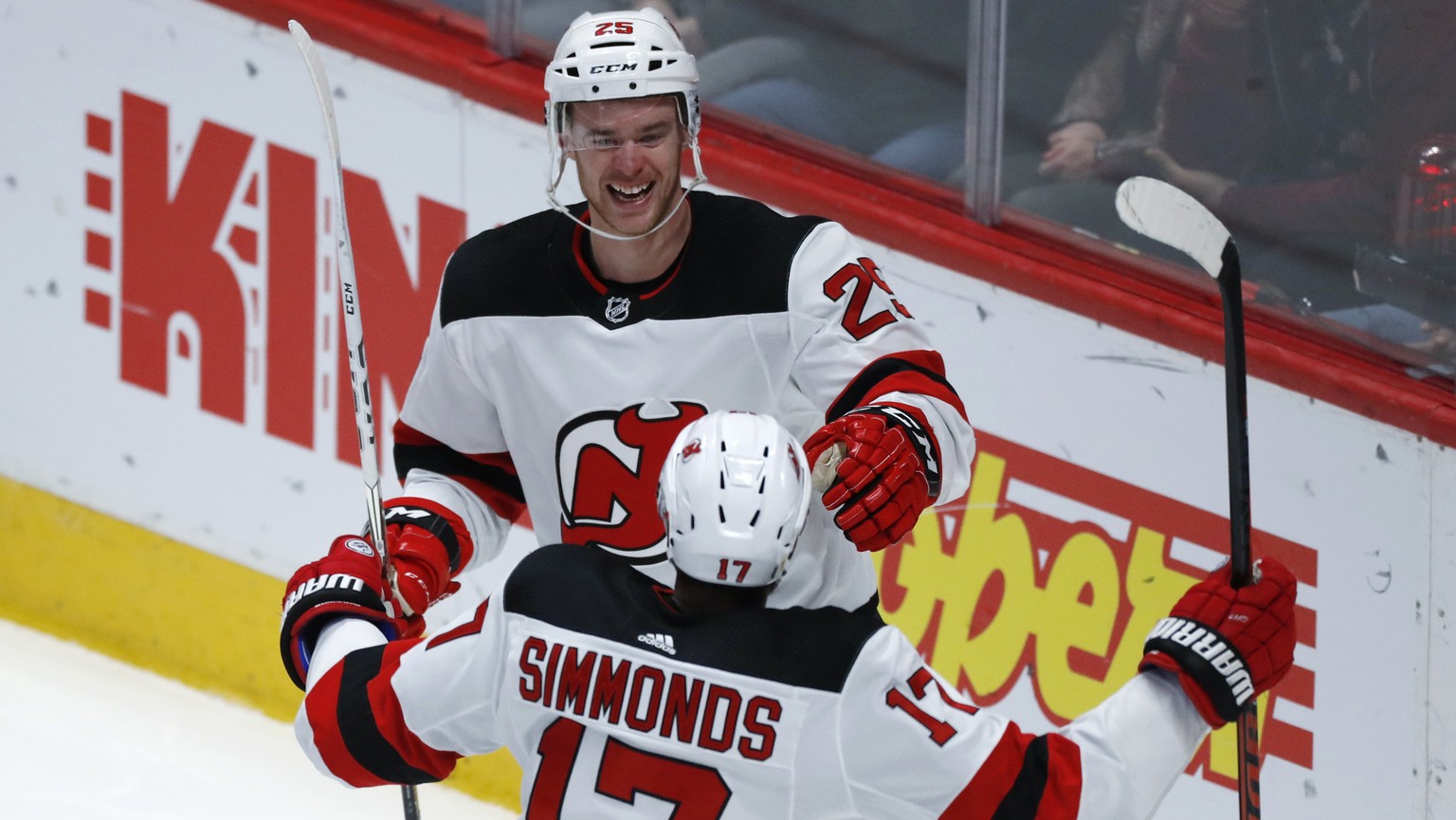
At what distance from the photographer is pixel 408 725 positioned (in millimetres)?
2336

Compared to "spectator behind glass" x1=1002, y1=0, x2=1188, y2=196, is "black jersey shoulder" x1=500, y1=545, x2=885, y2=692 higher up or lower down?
lower down

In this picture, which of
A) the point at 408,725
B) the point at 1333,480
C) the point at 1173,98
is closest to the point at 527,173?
the point at 1173,98

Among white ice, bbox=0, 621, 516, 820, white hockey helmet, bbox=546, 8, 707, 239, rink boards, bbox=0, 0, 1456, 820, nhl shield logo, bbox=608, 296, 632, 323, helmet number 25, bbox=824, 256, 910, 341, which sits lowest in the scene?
white ice, bbox=0, 621, 516, 820

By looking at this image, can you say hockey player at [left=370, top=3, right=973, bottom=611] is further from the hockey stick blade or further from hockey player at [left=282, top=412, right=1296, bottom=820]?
hockey player at [left=282, top=412, right=1296, bottom=820]

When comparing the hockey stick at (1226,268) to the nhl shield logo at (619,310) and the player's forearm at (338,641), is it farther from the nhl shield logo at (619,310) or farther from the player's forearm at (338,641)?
the player's forearm at (338,641)

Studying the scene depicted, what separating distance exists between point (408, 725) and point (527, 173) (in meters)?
1.97

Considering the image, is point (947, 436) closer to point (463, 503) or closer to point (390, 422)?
point (463, 503)

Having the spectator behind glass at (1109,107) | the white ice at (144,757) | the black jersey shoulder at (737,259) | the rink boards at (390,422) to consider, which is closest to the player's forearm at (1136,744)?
the black jersey shoulder at (737,259)

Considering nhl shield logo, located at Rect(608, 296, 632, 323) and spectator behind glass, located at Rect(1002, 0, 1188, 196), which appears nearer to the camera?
nhl shield logo, located at Rect(608, 296, 632, 323)

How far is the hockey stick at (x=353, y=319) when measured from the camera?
2781 mm

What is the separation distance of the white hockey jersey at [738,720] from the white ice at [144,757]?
75.1 inches

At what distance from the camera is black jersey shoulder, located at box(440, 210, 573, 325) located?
114 inches

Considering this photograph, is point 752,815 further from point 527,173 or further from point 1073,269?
point 527,173

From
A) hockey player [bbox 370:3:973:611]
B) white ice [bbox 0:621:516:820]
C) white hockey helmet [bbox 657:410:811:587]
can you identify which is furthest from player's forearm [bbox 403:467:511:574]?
white ice [bbox 0:621:516:820]
